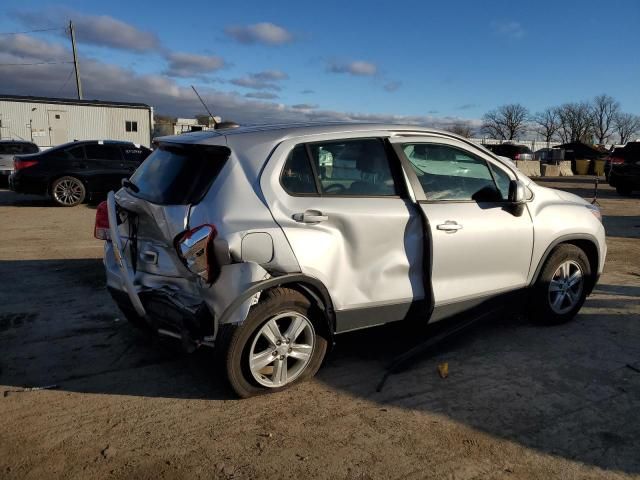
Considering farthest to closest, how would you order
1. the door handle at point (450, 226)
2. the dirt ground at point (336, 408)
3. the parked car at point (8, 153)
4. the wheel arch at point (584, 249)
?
the parked car at point (8, 153) → the wheel arch at point (584, 249) → the door handle at point (450, 226) → the dirt ground at point (336, 408)

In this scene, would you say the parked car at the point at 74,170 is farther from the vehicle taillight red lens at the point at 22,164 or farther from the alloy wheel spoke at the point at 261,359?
the alloy wheel spoke at the point at 261,359

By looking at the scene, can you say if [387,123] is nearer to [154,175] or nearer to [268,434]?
[154,175]

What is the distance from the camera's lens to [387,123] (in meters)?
4.13

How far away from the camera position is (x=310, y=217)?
11.0 feet

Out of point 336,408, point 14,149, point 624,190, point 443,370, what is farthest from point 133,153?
point 624,190

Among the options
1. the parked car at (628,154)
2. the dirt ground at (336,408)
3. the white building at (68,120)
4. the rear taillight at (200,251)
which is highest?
the white building at (68,120)

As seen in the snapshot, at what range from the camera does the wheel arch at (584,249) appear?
457cm

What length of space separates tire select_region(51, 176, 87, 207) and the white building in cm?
1881

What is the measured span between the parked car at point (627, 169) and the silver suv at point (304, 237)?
1610 centimetres

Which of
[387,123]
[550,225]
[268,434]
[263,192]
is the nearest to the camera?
[268,434]

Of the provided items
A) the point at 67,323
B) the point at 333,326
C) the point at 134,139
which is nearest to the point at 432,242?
the point at 333,326

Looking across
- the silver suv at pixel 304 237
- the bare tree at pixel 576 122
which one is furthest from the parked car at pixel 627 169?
the bare tree at pixel 576 122

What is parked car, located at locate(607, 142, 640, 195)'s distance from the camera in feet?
58.3

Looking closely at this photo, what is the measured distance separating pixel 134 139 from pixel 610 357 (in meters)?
31.5
